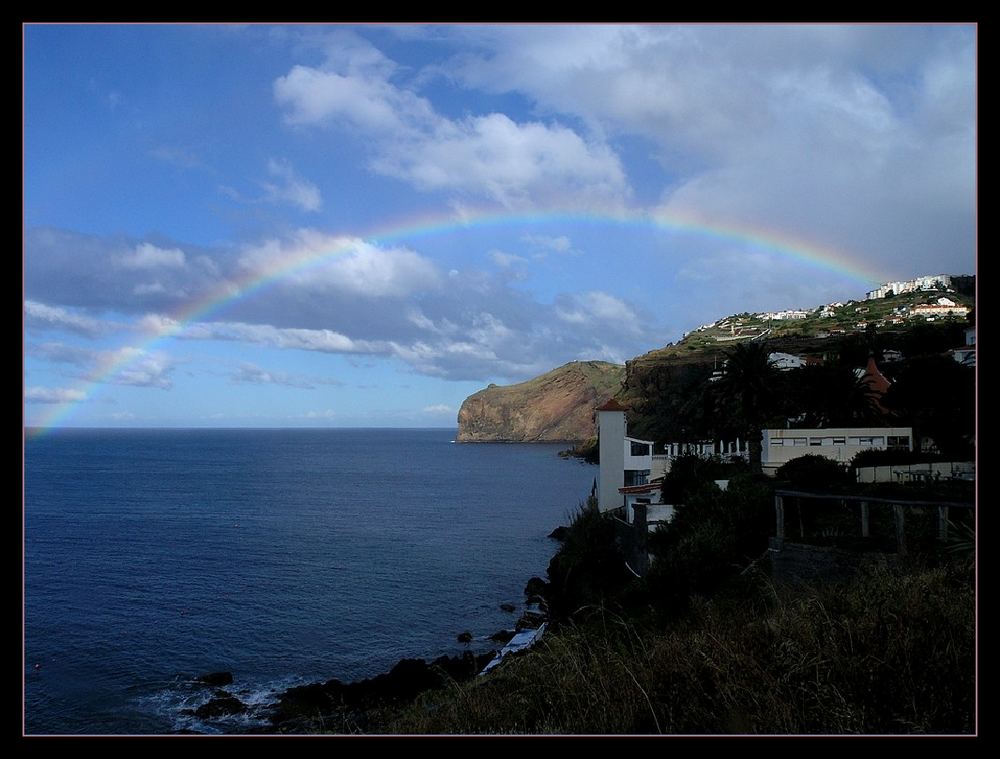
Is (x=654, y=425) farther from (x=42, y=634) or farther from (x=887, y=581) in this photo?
(x=887, y=581)

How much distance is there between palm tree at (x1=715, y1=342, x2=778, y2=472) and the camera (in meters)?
36.2

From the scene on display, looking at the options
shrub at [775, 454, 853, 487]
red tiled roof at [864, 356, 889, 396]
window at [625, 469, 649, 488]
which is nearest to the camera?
shrub at [775, 454, 853, 487]

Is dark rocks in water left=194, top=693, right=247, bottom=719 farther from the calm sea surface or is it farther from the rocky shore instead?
the calm sea surface

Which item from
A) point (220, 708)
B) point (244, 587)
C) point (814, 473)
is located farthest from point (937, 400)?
point (244, 587)

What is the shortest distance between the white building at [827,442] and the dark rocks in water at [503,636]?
13988mm

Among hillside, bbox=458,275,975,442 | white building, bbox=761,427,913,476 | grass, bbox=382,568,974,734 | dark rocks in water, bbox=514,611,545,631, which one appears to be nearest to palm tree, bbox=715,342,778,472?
white building, bbox=761,427,913,476

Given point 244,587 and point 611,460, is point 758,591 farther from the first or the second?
point 244,587

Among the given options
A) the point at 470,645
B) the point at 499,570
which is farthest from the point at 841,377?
the point at 470,645

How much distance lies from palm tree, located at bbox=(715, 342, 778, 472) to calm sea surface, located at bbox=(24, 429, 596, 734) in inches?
559

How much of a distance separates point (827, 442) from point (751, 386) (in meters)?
4.34

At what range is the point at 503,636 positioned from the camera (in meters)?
28.5

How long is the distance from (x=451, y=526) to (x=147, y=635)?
3040 cm

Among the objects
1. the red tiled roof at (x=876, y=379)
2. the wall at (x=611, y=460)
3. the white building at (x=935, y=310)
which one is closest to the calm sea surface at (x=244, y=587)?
the wall at (x=611, y=460)
